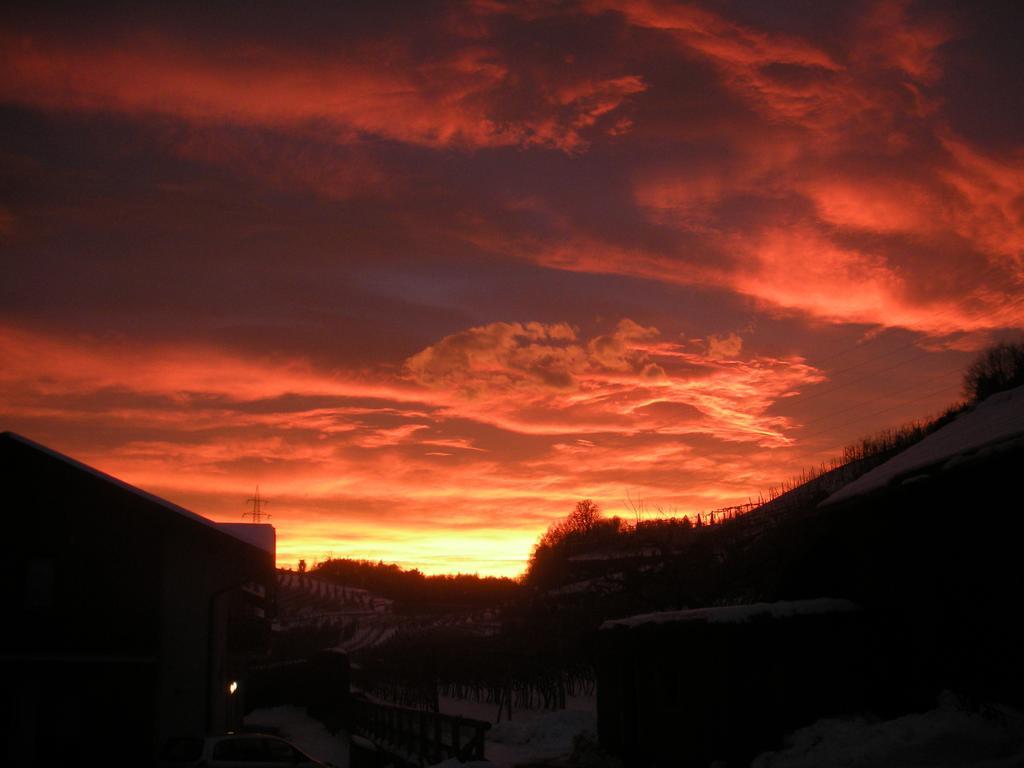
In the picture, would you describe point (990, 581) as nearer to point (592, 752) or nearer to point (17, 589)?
point (592, 752)

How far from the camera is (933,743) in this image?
1184 centimetres

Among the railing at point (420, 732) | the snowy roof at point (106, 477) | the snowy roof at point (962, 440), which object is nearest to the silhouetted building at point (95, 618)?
the snowy roof at point (106, 477)

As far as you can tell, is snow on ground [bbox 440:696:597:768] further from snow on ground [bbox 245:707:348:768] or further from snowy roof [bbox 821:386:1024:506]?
snowy roof [bbox 821:386:1024:506]

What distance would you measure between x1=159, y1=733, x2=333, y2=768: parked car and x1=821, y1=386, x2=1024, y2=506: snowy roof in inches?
487

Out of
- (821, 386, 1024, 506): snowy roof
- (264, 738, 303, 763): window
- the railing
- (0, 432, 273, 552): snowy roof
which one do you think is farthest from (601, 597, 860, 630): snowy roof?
(0, 432, 273, 552): snowy roof

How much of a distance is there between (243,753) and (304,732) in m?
24.5

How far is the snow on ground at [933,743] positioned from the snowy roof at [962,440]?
3.66 meters

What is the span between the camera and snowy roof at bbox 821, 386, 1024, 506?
1352 cm

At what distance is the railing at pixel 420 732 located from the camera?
19.7 metres

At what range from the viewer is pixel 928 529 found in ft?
49.6

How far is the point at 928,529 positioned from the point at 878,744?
424 cm

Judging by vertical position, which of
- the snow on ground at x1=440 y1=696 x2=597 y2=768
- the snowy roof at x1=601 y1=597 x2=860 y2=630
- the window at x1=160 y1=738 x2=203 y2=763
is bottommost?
the snow on ground at x1=440 y1=696 x2=597 y2=768

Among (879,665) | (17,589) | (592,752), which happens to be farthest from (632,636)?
(17,589)

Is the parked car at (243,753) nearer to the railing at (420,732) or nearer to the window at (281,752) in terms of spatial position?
the window at (281,752)
